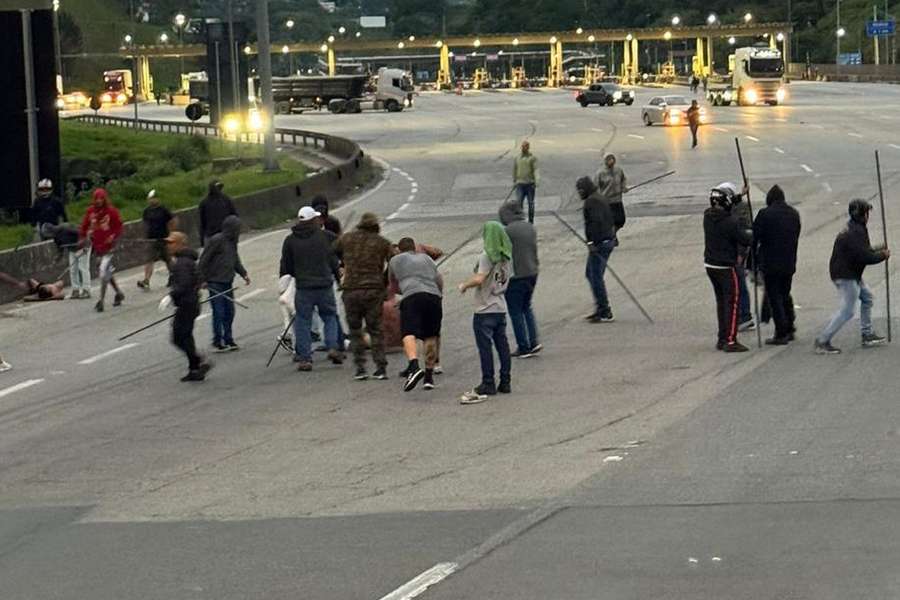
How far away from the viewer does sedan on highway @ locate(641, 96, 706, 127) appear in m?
72.1

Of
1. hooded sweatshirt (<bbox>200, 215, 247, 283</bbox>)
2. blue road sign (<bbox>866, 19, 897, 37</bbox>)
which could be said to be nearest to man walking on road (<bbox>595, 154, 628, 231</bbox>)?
hooded sweatshirt (<bbox>200, 215, 247, 283</bbox>)

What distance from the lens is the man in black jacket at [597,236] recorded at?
20.9 meters

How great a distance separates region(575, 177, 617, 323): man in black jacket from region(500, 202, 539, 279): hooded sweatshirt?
2.54 m

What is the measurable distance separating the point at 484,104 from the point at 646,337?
314ft

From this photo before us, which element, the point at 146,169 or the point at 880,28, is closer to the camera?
the point at 146,169

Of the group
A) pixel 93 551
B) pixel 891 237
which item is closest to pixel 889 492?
pixel 93 551

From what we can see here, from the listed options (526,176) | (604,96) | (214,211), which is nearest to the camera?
(214,211)

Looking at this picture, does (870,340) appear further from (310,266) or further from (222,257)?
(222,257)

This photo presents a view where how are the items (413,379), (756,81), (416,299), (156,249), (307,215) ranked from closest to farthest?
1. (416,299)
2. (413,379)
3. (307,215)
4. (156,249)
5. (756,81)

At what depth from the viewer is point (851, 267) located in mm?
17703

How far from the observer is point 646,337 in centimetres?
1994

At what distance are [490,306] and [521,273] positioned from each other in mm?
2060

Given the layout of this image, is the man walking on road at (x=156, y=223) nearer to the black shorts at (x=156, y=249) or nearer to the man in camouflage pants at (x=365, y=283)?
the black shorts at (x=156, y=249)

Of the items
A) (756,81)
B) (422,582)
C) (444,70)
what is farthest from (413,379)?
(444,70)
